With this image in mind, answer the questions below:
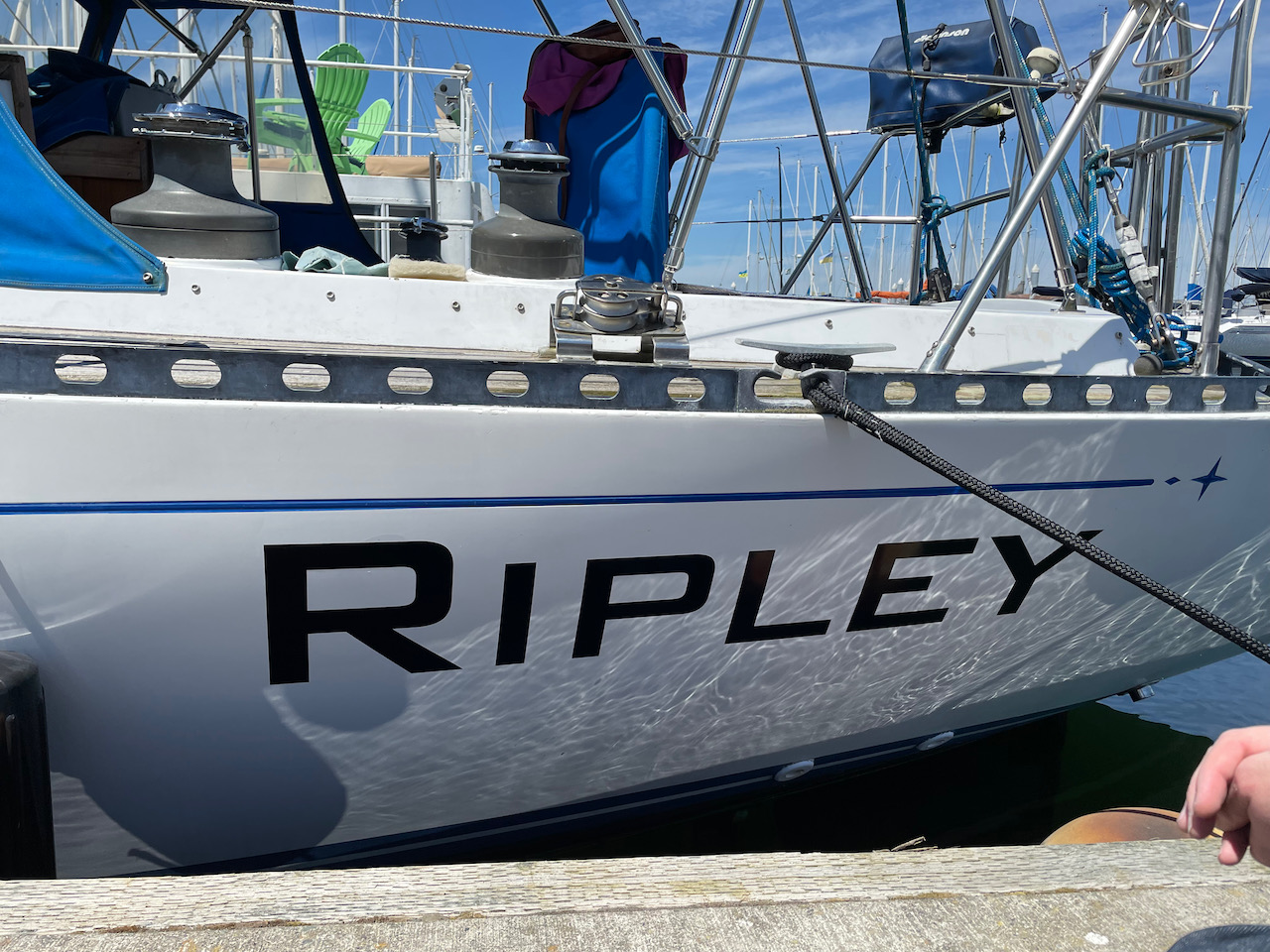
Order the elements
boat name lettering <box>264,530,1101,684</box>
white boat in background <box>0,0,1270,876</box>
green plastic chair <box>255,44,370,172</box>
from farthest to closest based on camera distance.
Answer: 1. green plastic chair <box>255,44,370,172</box>
2. boat name lettering <box>264,530,1101,684</box>
3. white boat in background <box>0,0,1270,876</box>

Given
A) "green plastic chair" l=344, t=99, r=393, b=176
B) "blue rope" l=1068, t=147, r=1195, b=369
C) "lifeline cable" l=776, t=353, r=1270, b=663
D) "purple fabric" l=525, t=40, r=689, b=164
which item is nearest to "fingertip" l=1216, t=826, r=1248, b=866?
"lifeline cable" l=776, t=353, r=1270, b=663

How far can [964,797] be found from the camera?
354 centimetres

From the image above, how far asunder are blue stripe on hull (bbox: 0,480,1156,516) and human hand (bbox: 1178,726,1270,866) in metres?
1.24

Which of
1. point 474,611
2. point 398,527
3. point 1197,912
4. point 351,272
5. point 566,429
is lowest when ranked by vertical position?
point 1197,912

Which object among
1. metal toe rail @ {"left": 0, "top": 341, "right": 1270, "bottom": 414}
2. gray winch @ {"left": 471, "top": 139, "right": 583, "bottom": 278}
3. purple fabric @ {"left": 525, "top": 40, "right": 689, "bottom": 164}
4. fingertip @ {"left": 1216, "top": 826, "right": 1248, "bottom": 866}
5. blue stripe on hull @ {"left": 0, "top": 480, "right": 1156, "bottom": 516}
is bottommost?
fingertip @ {"left": 1216, "top": 826, "right": 1248, "bottom": 866}

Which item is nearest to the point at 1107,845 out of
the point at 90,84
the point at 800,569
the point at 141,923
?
the point at 800,569

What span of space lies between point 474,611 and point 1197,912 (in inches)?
58.3

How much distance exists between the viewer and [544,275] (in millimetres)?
3076

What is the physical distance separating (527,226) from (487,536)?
143 centimetres

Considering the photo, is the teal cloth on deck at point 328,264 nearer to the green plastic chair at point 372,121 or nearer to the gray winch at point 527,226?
the gray winch at point 527,226

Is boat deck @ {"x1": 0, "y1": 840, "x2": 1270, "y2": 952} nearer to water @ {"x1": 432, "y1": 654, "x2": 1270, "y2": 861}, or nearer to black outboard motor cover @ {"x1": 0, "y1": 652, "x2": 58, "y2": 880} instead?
black outboard motor cover @ {"x1": 0, "y1": 652, "x2": 58, "y2": 880}

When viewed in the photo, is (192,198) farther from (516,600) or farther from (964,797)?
(964,797)

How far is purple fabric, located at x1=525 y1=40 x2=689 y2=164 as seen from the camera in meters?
3.70

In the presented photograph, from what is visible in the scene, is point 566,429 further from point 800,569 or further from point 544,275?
point 544,275
